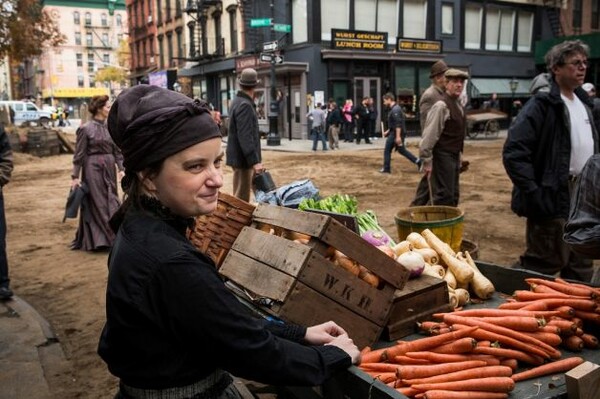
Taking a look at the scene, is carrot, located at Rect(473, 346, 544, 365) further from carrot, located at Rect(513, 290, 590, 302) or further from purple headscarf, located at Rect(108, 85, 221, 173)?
purple headscarf, located at Rect(108, 85, 221, 173)

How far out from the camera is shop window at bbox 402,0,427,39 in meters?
29.3

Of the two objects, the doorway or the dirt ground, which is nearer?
the dirt ground

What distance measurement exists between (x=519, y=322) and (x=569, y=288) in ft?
1.86

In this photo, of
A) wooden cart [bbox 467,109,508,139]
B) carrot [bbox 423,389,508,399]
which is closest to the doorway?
wooden cart [bbox 467,109,508,139]

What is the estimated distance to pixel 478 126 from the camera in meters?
26.1

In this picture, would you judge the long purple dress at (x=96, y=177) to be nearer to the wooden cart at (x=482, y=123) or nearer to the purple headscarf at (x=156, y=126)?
the purple headscarf at (x=156, y=126)

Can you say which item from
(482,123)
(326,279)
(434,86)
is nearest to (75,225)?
(434,86)

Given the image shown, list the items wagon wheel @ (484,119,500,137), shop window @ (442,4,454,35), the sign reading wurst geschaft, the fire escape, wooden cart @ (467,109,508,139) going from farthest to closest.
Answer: the fire escape
shop window @ (442,4,454,35)
the sign reading wurst geschaft
wagon wheel @ (484,119,500,137)
wooden cart @ (467,109,508,139)

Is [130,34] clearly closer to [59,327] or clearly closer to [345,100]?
[345,100]

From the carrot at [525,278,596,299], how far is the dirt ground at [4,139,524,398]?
3075 millimetres

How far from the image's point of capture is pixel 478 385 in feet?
8.25

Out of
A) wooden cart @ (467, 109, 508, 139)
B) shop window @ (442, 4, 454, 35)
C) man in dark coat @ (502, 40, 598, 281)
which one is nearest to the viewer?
man in dark coat @ (502, 40, 598, 281)

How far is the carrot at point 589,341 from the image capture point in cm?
294

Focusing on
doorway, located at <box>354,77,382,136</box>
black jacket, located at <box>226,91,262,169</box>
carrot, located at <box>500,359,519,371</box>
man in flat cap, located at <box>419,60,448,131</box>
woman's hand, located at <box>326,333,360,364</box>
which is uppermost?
doorway, located at <box>354,77,382,136</box>
